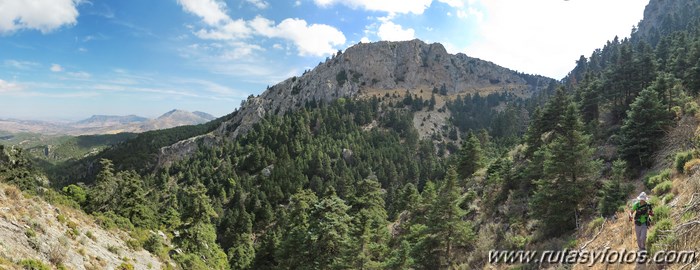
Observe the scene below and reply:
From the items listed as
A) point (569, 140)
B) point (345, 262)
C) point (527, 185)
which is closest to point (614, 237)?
point (569, 140)

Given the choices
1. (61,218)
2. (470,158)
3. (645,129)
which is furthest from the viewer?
(470,158)

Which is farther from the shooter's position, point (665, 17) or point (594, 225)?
point (665, 17)

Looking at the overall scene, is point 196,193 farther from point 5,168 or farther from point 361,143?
point 361,143

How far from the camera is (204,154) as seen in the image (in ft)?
491

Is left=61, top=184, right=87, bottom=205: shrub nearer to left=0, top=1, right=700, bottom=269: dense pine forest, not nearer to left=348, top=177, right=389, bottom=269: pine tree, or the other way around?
left=0, top=1, right=700, bottom=269: dense pine forest

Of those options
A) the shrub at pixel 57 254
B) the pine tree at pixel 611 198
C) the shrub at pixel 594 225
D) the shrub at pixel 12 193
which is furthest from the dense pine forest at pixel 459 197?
the shrub at pixel 57 254

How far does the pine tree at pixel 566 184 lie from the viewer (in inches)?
952

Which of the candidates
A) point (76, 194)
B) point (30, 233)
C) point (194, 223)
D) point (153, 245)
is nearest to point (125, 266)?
point (30, 233)

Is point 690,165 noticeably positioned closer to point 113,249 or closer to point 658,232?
point 658,232

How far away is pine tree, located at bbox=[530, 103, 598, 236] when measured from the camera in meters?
24.2

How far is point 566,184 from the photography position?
24.3 metres

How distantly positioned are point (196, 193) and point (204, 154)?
4677 inches

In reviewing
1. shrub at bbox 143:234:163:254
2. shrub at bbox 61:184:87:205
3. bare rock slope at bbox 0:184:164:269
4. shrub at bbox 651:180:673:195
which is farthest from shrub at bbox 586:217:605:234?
shrub at bbox 61:184:87:205

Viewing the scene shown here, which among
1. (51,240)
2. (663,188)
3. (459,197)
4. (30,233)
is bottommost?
(51,240)
